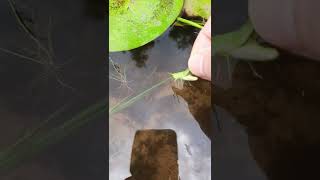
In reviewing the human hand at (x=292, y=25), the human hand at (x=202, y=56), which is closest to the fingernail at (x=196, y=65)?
the human hand at (x=202, y=56)

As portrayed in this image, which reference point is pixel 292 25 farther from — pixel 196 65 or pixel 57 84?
pixel 57 84

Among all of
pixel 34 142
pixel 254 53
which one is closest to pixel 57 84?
pixel 34 142

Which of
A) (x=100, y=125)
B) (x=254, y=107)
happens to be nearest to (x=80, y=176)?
(x=100, y=125)

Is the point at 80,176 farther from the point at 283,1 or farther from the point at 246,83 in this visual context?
the point at 283,1

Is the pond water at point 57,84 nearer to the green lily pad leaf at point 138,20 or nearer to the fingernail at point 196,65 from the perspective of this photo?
the green lily pad leaf at point 138,20

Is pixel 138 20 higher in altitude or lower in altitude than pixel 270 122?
higher
